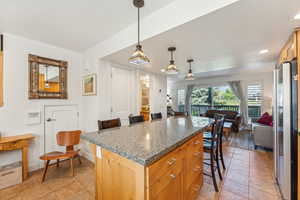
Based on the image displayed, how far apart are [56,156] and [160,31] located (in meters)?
2.61

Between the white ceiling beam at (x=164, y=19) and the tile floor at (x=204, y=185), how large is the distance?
7.65ft

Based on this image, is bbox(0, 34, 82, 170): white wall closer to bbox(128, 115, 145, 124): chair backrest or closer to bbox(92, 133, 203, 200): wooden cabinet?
bbox(128, 115, 145, 124): chair backrest

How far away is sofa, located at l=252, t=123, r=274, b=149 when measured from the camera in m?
3.19

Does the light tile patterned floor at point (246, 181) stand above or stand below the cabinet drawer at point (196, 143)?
below

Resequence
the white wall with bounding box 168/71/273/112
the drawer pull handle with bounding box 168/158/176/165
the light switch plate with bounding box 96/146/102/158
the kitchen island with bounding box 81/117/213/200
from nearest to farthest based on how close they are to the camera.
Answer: the kitchen island with bounding box 81/117/213/200
the drawer pull handle with bounding box 168/158/176/165
the light switch plate with bounding box 96/146/102/158
the white wall with bounding box 168/71/273/112

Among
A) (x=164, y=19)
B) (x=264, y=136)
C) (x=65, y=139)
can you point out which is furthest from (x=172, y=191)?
(x=264, y=136)

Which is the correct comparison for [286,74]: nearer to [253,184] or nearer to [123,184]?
[253,184]

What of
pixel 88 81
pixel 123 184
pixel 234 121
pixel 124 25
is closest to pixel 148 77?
pixel 88 81

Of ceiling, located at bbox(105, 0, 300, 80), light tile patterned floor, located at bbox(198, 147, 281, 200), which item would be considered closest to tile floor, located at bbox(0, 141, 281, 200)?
light tile patterned floor, located at bbox(198, 147, 281, 200)

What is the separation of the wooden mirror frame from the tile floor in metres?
1.49

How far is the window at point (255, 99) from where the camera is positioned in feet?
18.4

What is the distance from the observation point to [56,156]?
7.15 feet

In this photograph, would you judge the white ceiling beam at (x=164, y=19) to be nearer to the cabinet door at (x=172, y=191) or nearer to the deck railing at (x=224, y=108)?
the cabinet door at (x=172, y=191)

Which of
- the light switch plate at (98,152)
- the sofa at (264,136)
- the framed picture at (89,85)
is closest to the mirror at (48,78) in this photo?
the framed picture at (89,85)
